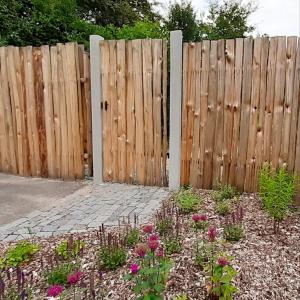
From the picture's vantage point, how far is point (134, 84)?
4039mm

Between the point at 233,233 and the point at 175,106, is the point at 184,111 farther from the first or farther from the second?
the point at 233,233

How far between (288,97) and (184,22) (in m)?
7.79

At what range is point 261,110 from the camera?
11.7 ft

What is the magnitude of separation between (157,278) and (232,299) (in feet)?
1.61

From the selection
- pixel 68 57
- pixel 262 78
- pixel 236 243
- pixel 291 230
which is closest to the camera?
pixel 236 243

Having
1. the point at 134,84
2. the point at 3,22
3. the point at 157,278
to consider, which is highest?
the point at 3,22

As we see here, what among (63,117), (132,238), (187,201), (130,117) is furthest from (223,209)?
(63,117)

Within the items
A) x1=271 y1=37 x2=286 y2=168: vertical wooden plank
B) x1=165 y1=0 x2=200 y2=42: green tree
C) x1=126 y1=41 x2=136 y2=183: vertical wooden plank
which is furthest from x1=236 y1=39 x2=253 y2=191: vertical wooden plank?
x1=165 y1=0 x2=200 y2=42: green tree

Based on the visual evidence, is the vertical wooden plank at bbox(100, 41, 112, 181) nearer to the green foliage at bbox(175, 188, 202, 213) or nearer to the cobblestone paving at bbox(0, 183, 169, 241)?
the cobblestone paving at bbox(0, 183, 169, 241)

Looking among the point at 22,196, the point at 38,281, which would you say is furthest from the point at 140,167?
the point at 38,281

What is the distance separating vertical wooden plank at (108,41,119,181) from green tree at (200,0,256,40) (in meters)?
8.52

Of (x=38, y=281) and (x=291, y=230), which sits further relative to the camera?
(x=291, y=230)

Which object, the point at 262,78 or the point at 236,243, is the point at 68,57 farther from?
the point at 236,243

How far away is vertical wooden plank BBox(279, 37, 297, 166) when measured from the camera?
336cm
